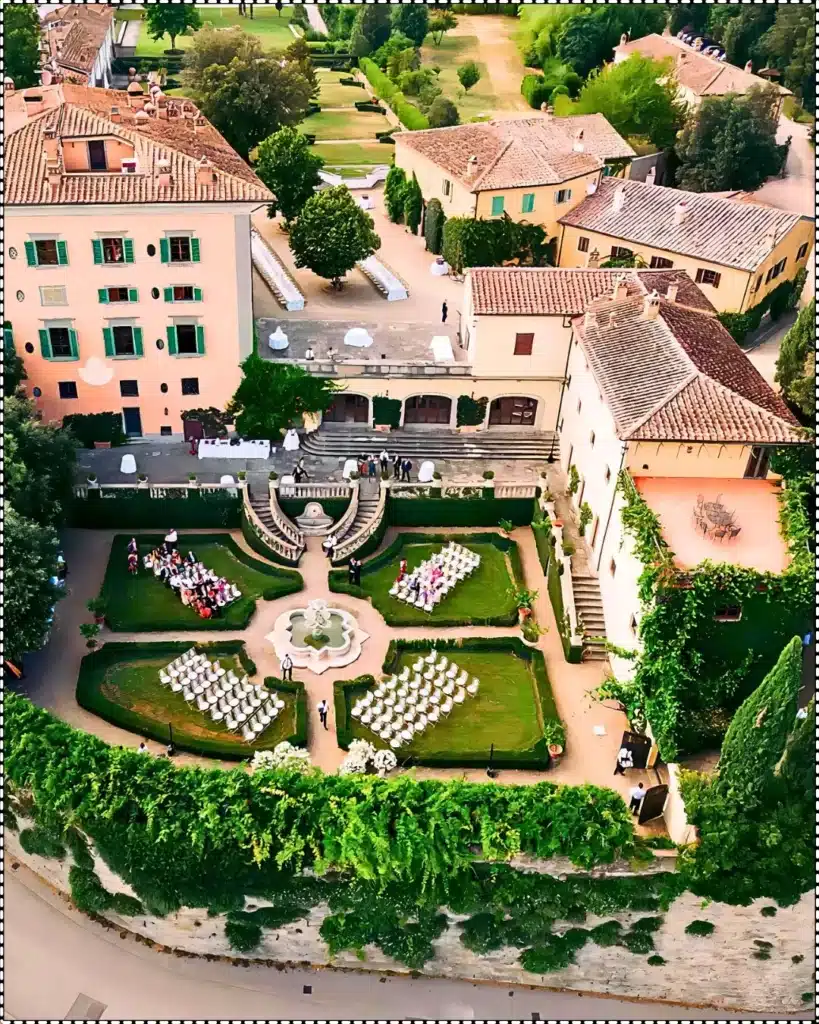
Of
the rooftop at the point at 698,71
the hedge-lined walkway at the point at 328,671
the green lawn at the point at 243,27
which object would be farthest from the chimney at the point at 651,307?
the green lawn at the point at 243,27

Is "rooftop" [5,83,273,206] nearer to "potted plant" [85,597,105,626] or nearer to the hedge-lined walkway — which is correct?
the hedge-lined walkway

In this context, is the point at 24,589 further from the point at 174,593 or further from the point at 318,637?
the point at 318,637

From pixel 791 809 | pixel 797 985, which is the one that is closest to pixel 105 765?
pixel 791 809

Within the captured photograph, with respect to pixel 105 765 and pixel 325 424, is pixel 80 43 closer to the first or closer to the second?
pixel 325 424

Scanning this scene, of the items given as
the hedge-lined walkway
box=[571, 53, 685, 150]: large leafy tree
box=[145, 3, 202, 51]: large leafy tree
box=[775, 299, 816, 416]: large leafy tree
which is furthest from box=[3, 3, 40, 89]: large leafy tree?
box=[775, 299, 816, 416]: large leafy tree

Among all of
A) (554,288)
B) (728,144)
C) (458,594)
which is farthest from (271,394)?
(728,144)

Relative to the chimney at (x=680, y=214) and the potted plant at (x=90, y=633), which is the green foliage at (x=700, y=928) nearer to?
the potted plant at (x=90, y=633)
